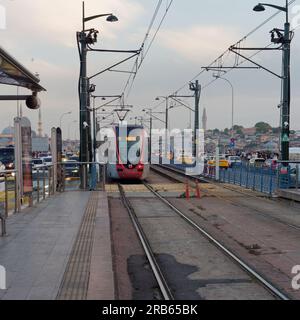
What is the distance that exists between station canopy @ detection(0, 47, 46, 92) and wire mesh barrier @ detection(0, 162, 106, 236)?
2661mm

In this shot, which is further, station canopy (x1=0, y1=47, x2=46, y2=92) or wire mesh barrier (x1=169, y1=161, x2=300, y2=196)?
wire mesh barrier (x1=169, y1=161, x2=300, y2=196)

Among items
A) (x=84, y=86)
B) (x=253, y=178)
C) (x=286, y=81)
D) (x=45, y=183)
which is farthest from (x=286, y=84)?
(x=45, y=183)

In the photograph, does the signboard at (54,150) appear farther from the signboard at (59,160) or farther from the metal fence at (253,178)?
the metal fence at (253,178)

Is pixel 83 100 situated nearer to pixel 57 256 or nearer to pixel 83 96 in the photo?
pixel 83 96

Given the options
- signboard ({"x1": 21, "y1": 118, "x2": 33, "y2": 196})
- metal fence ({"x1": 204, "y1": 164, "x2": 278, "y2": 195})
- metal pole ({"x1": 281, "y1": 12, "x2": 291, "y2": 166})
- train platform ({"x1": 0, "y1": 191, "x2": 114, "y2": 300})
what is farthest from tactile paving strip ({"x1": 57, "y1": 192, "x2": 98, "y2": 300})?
metal fence ({"x1": 204, "y1": 164, "x2": 278, "y2": 195})

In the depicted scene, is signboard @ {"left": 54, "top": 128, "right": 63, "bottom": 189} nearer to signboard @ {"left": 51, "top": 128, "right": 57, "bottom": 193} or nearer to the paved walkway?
signboard @ {"left": 51, "top": 128, "right": 57, "bottom": 193}

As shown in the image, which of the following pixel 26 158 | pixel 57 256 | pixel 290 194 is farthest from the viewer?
pixel 290 194

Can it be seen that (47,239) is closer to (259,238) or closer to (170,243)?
(170,243)

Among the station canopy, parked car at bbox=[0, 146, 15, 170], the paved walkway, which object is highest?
the station canopy

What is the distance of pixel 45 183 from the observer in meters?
18.5

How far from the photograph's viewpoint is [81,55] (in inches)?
869

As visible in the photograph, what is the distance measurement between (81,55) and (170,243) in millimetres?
13553

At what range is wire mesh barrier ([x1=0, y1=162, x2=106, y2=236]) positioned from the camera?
12125mm

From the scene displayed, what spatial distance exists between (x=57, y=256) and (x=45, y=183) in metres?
10.5
